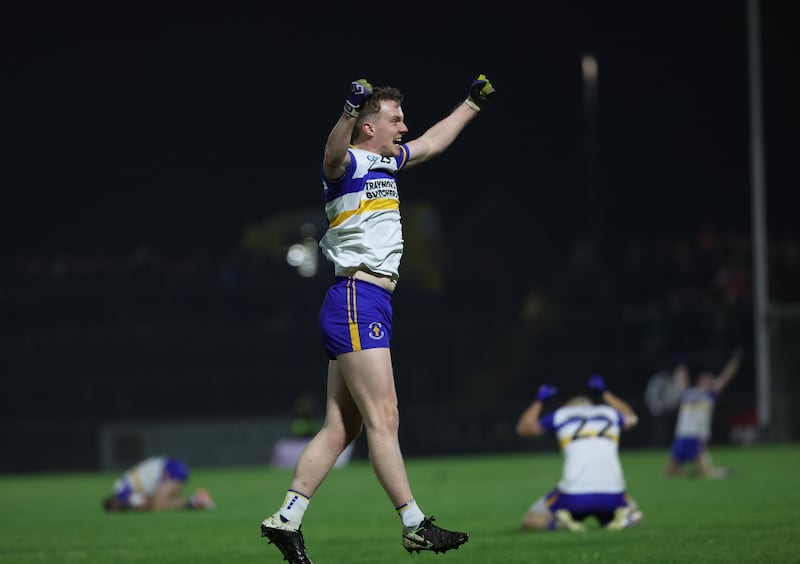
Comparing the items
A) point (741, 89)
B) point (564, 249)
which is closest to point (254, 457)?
point (564, 249)

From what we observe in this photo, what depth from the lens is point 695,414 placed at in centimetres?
1722

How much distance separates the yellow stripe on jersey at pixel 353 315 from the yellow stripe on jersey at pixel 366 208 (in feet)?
0.96

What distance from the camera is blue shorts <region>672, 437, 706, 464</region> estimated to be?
16672 mm

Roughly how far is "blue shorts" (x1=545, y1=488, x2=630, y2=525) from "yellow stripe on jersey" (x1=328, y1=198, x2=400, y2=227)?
3.99m

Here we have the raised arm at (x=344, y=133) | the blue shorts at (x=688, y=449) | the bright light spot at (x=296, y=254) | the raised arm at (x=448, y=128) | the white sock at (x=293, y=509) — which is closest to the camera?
the raised arm at (x=344, y=133)

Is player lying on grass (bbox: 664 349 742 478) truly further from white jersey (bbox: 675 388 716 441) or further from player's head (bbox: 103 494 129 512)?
player's head (bbox: 103 494 129 512)

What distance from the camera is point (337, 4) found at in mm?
33312

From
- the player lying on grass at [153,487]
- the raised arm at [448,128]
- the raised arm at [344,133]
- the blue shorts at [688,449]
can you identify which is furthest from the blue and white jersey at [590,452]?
the blue shorts at [688,449]

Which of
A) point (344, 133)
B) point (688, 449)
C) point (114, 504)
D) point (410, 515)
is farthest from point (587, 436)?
point (688, 449)

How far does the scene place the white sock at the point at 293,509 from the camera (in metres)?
6.04

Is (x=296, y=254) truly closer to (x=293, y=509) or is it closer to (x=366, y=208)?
(x=366, y=208)

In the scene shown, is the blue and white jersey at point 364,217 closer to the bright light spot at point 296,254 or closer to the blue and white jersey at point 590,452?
the blue and white jersey at point 590,452

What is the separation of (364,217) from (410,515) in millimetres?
1397

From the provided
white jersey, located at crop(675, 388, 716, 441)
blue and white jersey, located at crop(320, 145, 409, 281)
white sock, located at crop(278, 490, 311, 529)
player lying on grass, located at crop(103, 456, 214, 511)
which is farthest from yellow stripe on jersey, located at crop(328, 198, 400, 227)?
white jersey, located at crop(675, 388, 716, 441)
